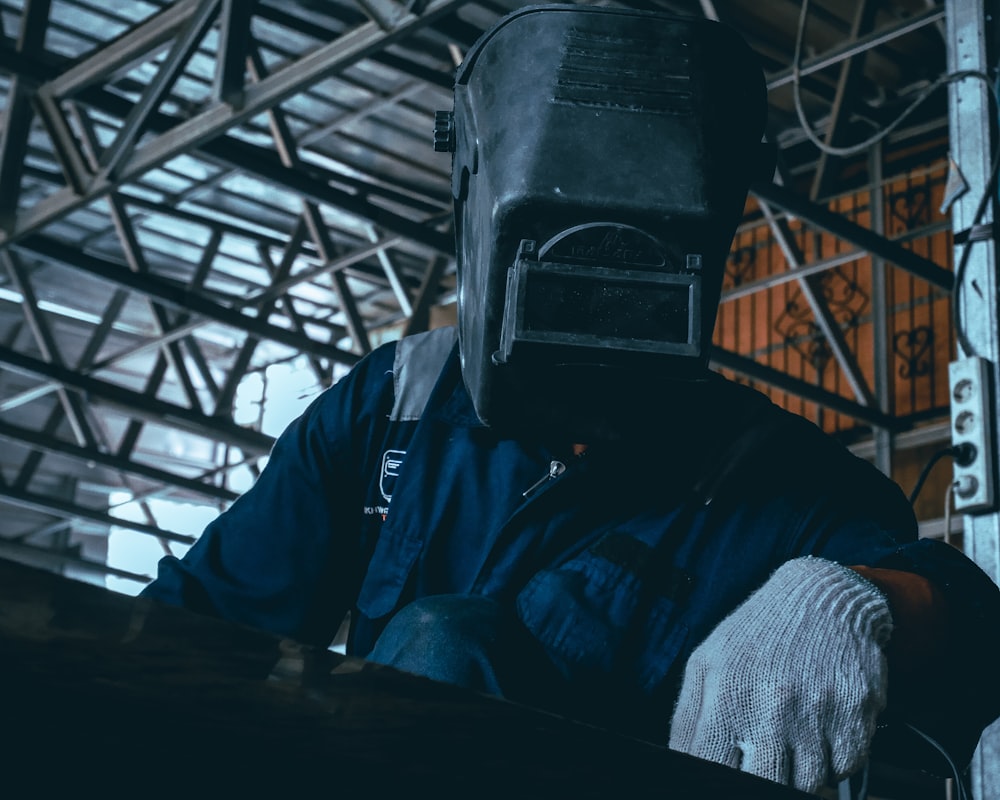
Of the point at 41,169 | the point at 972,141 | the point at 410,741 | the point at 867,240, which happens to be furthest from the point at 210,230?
the point at 410,741

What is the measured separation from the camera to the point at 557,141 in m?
1.53

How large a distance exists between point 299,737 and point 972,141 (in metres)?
3.55

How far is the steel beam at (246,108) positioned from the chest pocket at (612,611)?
4.20m

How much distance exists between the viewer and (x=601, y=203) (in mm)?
1480

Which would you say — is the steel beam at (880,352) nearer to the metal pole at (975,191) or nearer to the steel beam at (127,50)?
the steel beam at (127,50)

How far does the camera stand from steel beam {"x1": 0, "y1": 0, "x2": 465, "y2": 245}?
5832 mm

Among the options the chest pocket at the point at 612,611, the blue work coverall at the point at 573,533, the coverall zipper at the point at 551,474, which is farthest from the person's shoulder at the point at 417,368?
the chest pocket at the point at 612,611

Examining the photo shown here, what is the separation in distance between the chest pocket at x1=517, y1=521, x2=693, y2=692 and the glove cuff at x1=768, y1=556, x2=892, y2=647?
0.22 meters

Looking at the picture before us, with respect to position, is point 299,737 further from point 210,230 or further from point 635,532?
point 210,230

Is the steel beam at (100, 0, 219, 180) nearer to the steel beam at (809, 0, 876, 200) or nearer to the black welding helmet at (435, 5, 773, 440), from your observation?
the steel beam at (809, 0, 876, 200)

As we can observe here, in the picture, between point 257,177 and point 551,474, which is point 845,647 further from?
point 257,177

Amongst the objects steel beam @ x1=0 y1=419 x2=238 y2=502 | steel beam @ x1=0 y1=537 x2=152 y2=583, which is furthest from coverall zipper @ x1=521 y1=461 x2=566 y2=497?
steel beam @ x1=0 y1=537 x2=152 y2=583

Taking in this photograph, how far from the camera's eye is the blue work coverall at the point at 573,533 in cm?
160

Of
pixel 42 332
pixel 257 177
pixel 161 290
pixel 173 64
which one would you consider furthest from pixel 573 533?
pixel 42 332
